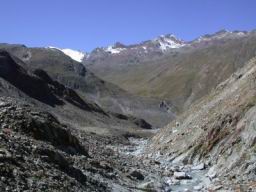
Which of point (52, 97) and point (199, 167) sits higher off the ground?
point (52, 97)

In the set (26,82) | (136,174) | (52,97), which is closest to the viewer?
(136,174)

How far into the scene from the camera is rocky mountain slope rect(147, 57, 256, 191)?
32562 mm

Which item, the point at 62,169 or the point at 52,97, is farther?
the point at 52,97

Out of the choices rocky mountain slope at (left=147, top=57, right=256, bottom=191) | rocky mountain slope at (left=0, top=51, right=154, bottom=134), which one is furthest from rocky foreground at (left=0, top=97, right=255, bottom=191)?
rocky mountain slope at (left=0, top=51, right=154, bottom=134)

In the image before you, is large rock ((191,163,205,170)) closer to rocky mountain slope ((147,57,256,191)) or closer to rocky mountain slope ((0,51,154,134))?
rocky mountain slope ((147,57,256,191))

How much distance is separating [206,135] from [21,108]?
45.7ft

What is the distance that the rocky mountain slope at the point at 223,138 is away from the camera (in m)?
32.6

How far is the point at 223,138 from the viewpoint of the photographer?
126 feet

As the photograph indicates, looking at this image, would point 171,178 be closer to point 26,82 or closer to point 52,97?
point 52,97

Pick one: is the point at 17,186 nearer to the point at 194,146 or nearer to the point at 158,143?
the point at 194,146

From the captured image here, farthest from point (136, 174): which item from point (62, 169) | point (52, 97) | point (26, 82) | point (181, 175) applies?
point (26, 82)

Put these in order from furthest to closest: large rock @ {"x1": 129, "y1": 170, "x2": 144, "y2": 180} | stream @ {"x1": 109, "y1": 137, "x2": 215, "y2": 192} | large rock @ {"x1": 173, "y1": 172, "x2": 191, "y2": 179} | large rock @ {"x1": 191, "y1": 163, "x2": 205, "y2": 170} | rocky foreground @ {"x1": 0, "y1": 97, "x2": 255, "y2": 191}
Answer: large rock @ {"x1": 191, "y1": 163, "x2": 205, "y2": 170}, large rock @ {"x1": 173, "y1": 172, "x2": 191, "y2": 179}, large rock @ {"x1": 129, "y1": 170, "x2": 144, "y2": 180}, stream @ {"x1": 109, "y1": 137, "x2": 215, "y2": 192}, rocky foreground @ {"x1": 0, "y1": 97, "x2": 255, "y2": 191}

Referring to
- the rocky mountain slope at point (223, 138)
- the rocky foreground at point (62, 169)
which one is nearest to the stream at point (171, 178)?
the rocky foreground at point (62, 169)

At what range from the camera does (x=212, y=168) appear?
114ft
